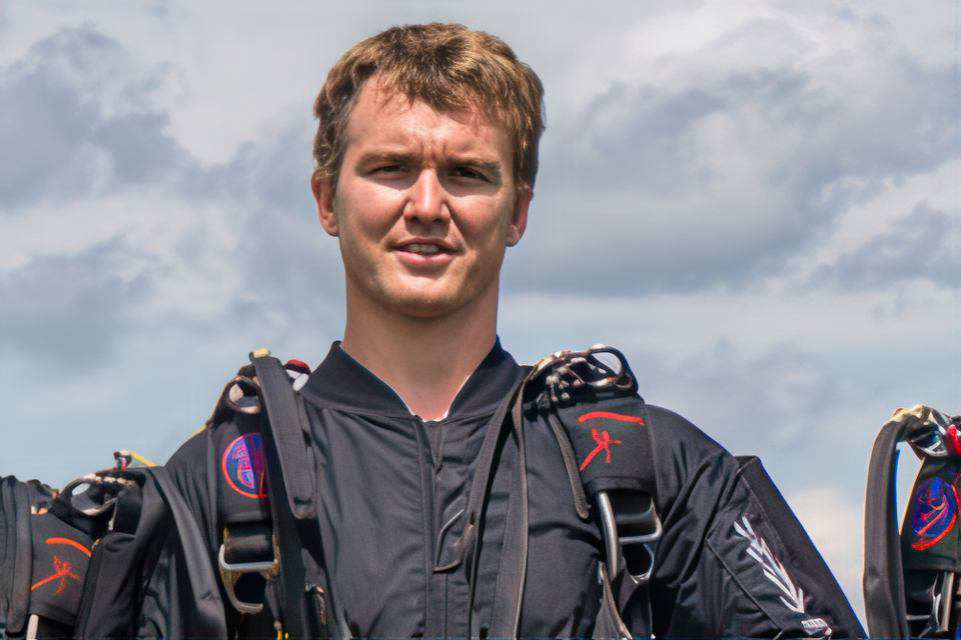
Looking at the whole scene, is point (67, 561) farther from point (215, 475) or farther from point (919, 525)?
point (919, 525)

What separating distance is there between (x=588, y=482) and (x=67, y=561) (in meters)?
2.19

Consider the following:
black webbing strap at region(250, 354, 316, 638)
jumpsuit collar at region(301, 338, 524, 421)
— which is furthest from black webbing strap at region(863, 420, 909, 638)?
black webbing strap at region(250, 354, 316, 638)

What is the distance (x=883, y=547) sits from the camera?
4531 millimetres

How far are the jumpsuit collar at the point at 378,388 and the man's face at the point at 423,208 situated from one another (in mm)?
276

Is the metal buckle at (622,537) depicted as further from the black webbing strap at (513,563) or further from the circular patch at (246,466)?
the circular patch at (246,466)

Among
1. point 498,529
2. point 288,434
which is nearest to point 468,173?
point 288,434

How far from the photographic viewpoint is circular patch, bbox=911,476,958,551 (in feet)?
15.9

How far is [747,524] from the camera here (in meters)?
4.81

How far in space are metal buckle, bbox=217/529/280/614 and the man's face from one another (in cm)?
111

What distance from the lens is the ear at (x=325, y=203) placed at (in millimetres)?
5109

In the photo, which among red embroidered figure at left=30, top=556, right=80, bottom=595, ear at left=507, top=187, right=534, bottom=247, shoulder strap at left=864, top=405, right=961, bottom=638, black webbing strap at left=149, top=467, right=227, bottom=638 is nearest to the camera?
black webbing strap at left=149, top=467, right=227, bottom=638

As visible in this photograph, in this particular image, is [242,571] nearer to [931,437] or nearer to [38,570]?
[38,570]

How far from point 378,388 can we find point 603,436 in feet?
3.06

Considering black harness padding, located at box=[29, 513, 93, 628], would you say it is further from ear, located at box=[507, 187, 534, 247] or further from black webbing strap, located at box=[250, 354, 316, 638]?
ear, located at box=[507, 187, 534, 247]
